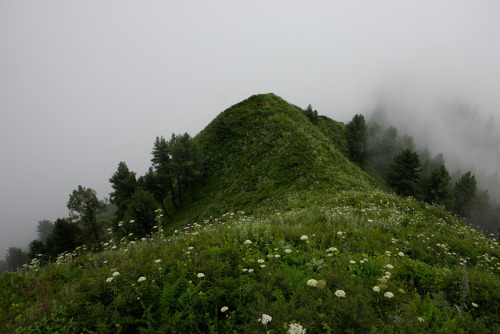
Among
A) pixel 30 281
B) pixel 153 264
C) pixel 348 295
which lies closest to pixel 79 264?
pixel 30 281

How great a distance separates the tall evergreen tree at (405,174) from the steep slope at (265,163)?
1437 cm

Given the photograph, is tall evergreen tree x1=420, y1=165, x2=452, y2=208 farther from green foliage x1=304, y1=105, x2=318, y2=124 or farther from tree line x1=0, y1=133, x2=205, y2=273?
tree line x1=0, y1=133, x2=205, y2=273

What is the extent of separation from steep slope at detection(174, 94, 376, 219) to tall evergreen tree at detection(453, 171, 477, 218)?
4288 cm

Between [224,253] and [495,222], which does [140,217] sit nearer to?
[224,253]

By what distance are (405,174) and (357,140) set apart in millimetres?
11462

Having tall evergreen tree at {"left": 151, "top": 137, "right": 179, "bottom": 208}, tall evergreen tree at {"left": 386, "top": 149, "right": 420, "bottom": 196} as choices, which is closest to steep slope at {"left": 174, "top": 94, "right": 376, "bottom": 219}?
tall evergreen tree at {"left": 151, "top": 137, "right": 179, "bottom": 208}

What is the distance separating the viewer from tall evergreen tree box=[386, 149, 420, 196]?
41500 millimetres

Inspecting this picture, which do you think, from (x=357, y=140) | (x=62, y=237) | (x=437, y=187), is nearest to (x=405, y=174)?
(x=437, y=187)

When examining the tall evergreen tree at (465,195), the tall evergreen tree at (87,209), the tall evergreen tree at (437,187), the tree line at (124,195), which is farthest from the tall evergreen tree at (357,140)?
the tall evergreen tree at (87,209)

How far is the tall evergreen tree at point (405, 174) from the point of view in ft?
136

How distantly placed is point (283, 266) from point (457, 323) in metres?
2.40

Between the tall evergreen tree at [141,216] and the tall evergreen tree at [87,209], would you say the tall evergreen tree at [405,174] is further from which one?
the tall evergreen tree at [87,209]

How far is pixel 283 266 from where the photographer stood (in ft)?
13.3

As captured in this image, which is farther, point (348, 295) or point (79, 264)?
point (79, 264)
